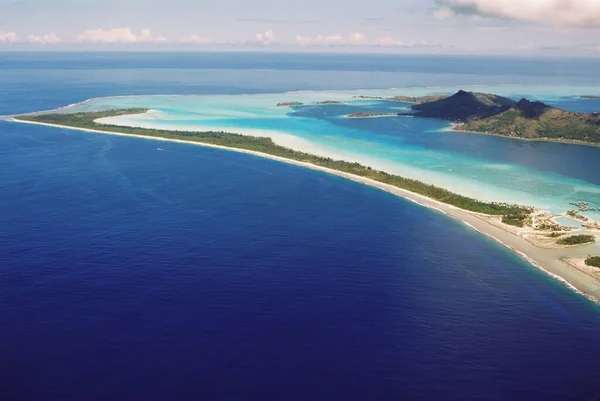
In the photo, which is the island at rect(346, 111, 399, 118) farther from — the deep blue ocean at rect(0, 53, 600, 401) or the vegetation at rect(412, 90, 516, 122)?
the deep blue ocean at rect(0, 53, 600, 401)

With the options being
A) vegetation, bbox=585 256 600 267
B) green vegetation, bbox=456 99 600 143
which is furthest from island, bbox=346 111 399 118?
vegetation, bbox=585 256 600 267

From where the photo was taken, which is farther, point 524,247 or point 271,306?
point 524,247

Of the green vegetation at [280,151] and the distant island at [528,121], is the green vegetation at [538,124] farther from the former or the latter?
the green vegetation at [280,151]

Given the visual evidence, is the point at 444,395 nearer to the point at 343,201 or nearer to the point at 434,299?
the point at 434,299

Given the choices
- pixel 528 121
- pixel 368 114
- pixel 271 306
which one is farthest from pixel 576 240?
pixel 368 114

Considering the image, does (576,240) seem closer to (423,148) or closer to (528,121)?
(423,148)

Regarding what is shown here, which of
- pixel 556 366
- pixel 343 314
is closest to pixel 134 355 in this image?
pixel 343 314
